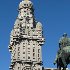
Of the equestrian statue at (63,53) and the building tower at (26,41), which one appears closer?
the equestrian statue at (63,53)

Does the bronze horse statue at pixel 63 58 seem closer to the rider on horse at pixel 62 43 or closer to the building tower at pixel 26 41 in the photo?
the rider on horse at pixel 62 43

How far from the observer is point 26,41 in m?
178

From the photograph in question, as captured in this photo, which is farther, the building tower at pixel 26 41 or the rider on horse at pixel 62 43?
the building tower at pixel 26 41

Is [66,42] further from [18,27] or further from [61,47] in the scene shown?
Result: [18,27]

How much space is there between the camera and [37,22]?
18800 centimetres

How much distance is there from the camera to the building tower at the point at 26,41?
173 metres

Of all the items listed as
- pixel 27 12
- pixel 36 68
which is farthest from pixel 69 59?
pixel 27 12

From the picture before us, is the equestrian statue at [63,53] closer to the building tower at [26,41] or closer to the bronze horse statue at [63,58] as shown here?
the bronze horse statue at [63,58]

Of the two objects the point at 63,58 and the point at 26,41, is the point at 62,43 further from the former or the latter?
the point at 26,41

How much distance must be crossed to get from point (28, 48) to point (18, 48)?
449cm

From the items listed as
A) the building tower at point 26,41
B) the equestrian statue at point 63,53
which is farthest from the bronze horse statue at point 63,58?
the building tower at point 26,41

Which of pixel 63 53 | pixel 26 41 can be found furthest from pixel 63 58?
pixel 26 41

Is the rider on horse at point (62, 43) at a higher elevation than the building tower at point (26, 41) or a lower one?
lower

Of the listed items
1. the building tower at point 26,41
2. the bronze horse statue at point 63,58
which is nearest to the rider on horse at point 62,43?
the bronze horse statue at point 63,58
